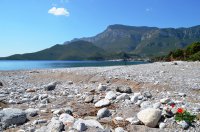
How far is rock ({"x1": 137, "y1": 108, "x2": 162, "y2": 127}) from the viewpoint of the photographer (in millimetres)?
9023

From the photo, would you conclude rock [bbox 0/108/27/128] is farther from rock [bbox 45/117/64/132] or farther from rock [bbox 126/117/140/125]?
rock [bbox 126/117/140/125]

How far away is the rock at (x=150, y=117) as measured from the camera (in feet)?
29.6

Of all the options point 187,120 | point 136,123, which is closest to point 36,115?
point 136,123

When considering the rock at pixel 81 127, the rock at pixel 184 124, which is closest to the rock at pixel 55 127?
the rock at pixel 81 127

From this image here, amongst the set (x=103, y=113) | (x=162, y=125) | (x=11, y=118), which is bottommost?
(x=162, y=125)

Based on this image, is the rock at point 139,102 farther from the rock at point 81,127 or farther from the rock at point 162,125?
the rock at point 81,127

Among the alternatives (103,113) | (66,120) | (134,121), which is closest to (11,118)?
(66,120)

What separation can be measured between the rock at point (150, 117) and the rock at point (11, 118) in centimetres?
391

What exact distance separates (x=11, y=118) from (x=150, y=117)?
4483 millimetres

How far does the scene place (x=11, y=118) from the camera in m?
9.23

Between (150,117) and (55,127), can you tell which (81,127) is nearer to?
(55,127)

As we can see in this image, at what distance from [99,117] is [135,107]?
5.86 feet

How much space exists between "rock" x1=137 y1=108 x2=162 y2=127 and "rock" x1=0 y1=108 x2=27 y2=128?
3.91 m

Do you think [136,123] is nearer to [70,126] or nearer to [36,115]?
[70,126]
